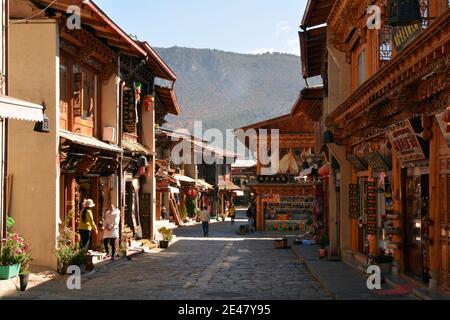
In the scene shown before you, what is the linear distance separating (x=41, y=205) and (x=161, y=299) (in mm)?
5155

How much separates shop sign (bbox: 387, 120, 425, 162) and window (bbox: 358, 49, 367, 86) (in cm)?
513

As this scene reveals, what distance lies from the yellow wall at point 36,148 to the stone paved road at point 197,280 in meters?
1.63

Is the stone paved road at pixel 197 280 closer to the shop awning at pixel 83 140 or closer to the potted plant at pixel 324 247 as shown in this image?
the potted plant at pixel 324 247

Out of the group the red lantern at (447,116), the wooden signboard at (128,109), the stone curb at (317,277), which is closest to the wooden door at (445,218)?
the red lantern at (447,116)

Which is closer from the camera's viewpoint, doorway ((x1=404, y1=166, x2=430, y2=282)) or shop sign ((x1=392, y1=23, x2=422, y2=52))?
shop sign ((x1=392, y1=23, x2=422, y2=52))

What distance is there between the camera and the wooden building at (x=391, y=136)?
11086 millimetres

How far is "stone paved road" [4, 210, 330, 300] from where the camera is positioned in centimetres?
1377

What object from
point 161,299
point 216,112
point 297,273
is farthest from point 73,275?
point 216,112

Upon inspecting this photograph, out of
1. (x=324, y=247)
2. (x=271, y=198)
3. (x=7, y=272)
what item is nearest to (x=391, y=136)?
(x=7, y=272)

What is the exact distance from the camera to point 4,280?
44.2 feet

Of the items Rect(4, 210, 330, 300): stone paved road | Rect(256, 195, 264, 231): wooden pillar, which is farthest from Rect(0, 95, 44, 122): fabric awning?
Rect(256, 195, 264, 231): wooden pillar

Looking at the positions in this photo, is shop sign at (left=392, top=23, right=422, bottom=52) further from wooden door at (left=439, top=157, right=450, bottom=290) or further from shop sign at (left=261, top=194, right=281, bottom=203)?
shop sign at (left=261, top=194, right=281, bottom=203)
